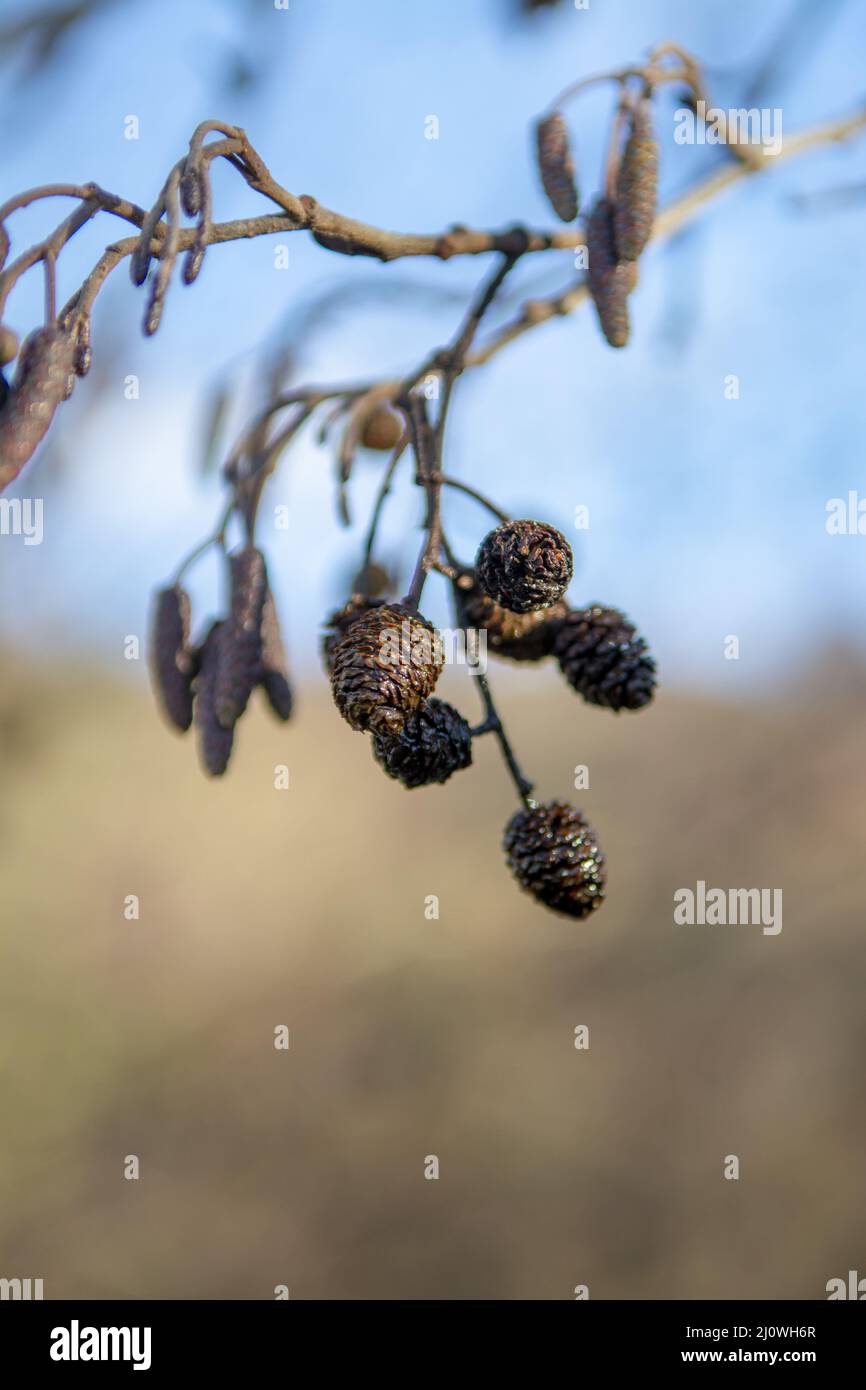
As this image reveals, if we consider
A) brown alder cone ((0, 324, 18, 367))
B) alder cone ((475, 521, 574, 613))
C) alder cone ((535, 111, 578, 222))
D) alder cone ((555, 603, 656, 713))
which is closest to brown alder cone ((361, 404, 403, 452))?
alder cone ((535, 111, 578, 222))

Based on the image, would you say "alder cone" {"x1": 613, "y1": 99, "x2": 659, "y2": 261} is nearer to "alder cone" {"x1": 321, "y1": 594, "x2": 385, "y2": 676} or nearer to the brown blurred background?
"alder cone" {"x1": 321, "y1": 594, "x2": 385, "y2": 676}

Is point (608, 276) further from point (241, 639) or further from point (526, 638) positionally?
point (241, 639)

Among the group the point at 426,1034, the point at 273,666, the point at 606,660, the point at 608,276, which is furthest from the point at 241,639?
the point at 426,1034

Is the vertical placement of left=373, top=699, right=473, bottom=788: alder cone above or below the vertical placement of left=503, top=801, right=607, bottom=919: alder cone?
above

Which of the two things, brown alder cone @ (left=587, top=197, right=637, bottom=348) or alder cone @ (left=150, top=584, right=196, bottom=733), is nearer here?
brown alder cone @ (left=587, top=197, right=637, bottom=348)

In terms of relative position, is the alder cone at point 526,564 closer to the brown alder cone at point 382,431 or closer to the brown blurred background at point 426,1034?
the brown alder cone at point 382,431

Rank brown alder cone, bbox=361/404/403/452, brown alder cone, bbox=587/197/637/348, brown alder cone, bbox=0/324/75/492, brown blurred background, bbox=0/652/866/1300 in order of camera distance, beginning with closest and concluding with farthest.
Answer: brown alder cone, bbox=0/324/75/492 < brown alder cone, bbox=587/197/637/348 < brown alder cone, bbox=361/404/403/452 < brown blurred background, bbox=0/652/866/1300

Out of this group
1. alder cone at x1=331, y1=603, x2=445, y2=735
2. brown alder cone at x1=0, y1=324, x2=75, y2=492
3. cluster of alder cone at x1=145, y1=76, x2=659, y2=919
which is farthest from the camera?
cluster of alder cone at x1=145, y1=76, x2=659, y2=919

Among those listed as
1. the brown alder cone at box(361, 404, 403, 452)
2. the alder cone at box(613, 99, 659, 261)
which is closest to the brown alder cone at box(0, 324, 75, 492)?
the alder cone at box(613, 99, 659, 261)
